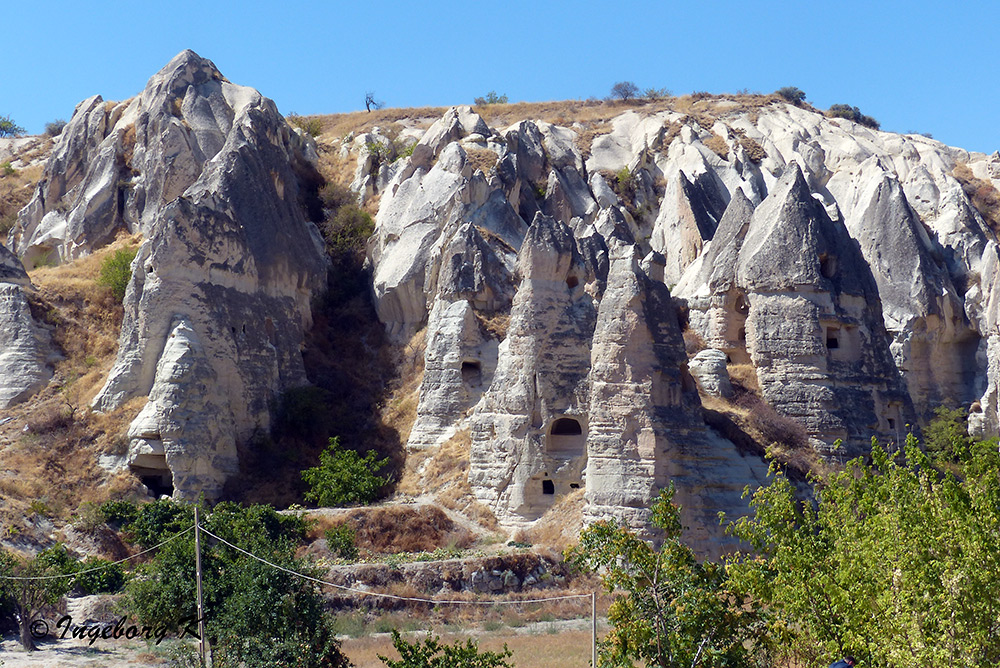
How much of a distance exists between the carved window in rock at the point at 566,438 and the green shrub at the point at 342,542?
486 centimetres

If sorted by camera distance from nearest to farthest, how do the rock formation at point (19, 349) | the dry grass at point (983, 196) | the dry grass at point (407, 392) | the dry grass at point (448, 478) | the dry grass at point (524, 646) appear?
the dry grass at point (524, 646) < the dry grass at point (448, 478) < the rock formation at point (19, 349) < the dry grass at point (407, 392) < the dry grass at point (983, 196)

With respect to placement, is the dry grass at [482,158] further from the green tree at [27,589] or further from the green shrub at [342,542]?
the green tree at [27,589]

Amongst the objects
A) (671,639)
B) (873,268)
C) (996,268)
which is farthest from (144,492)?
(996,268)

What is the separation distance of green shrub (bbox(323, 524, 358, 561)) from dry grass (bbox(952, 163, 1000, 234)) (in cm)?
3286

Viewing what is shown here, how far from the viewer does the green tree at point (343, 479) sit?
86.8 feet

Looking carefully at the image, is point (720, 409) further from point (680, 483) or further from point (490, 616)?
point (490, 616)

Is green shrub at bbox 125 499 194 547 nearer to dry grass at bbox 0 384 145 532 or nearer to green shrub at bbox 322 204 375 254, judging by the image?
dry grass at bbox 0 384 145 532

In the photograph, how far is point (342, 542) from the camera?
22.9 metres

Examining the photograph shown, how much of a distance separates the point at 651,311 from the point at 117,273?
17893 mm

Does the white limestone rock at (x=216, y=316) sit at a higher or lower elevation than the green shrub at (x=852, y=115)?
lower

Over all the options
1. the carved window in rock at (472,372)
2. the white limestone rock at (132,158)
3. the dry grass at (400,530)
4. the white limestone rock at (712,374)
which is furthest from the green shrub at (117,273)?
the white limestone rock at (712,374)

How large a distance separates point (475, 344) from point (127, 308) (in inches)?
358

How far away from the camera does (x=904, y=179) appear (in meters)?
46.8

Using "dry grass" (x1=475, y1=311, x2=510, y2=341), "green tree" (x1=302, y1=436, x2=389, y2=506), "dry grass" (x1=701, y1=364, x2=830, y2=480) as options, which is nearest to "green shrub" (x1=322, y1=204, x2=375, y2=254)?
"dry grass" (x1=475, y1=311, x2=510, y2=341)
